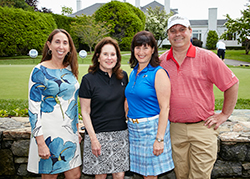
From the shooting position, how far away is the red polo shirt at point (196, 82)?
233 cm

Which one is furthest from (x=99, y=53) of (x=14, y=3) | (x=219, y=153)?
(x=14, y=3)

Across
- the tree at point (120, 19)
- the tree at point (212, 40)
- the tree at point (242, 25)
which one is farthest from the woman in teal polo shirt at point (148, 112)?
the tree at point (212, 40)

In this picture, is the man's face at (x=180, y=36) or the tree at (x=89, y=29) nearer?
the man's face at (x=180, y=36)

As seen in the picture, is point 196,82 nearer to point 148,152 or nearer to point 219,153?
point 148,152

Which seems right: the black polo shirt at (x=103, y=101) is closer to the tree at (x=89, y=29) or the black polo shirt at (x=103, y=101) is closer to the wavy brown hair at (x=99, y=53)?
the wavy brown hair at (x=99, y=53)

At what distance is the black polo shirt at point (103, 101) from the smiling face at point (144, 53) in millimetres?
363

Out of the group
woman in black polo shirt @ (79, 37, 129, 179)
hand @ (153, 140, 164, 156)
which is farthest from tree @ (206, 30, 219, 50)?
hand @ (153, 140, 164, 156)

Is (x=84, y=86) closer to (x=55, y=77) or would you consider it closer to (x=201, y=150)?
(x=55, y=77)

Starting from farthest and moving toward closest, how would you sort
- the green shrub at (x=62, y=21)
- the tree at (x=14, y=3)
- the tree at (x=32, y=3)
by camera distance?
the tree at (x=32, y=3)
the tree at (x=14, y=3)
the green shrub at (x=62, y=21)

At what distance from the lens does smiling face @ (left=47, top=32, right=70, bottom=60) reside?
2443 mm

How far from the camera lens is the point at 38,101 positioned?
7.37ft

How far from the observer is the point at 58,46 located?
8.01 ft

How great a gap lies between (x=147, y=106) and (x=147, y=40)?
64cm

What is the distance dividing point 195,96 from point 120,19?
22.1m
